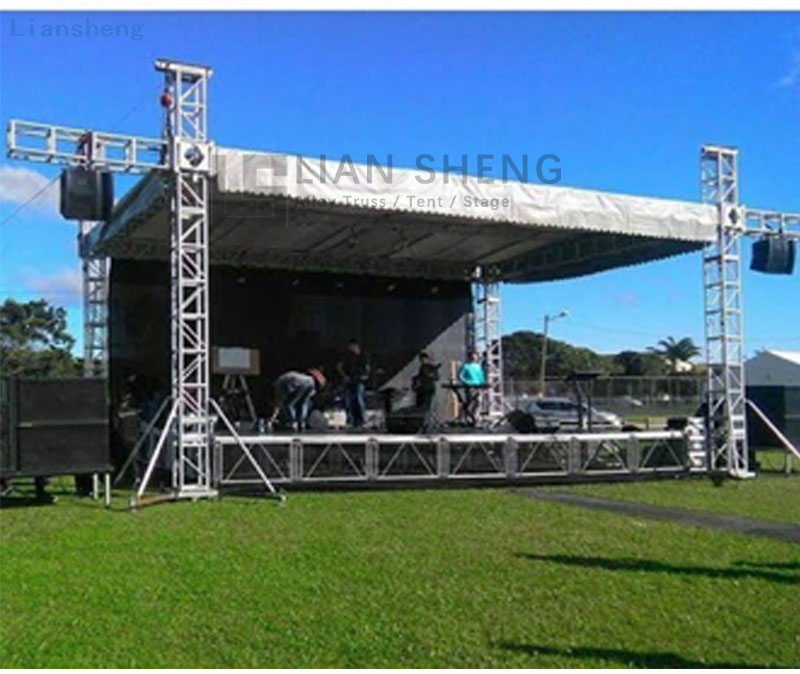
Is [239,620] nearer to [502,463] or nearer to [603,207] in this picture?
[502,463]

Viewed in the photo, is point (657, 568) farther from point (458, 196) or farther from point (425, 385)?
point (425, 385)

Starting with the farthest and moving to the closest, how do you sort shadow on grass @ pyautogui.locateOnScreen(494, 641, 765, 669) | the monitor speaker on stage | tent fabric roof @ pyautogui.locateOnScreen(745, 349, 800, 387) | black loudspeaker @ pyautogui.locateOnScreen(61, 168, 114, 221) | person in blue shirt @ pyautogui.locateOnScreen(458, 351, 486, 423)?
tent fabric roof @ pyautogui.locateOnScreen(745, 349, 800, 387) < person in blue shirt @ pyautogui.locateOnScreen(458, 351, 486, 423) < the monitor speaker on stage < black loudspeaker @ pyautogui.locateOnScreen(61, 168, 114, 221) < shadow on grass @ pyautogui.locateOnScreen(494, 641, 765, 669)

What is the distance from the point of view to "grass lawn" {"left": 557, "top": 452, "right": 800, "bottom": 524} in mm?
11852

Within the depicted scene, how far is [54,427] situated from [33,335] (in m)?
49.8

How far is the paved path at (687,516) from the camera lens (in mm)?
10031

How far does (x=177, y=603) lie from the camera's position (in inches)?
250

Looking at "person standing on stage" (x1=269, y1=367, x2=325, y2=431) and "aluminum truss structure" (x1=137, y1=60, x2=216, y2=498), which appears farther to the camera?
"person standing on stage" (x1=269, y1=367, x2=325, y2=431)

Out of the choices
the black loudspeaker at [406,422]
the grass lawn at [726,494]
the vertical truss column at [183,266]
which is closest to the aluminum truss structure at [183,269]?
the vertical truss column at [183,266]

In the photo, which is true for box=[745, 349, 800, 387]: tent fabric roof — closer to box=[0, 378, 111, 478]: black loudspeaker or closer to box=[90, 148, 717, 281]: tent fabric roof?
box=[90, 148, 717, 281]: tent fabric roof

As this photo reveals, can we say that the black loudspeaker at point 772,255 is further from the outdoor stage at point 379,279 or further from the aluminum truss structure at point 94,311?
the aluminum truss structure at point 94,311

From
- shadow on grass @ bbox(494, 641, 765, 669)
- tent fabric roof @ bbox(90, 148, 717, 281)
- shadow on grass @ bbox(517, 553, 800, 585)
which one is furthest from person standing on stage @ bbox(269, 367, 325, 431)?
shadow on grass @ bbox(494, 641, 765, 669)

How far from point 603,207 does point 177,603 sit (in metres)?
11.2

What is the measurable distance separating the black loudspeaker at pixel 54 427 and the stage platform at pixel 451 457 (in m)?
1.80

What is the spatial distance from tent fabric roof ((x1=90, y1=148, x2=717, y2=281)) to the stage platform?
3421 millimetres
